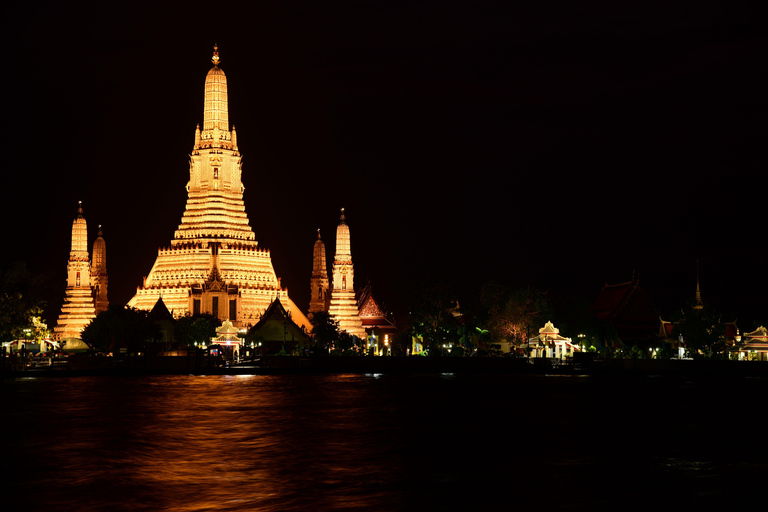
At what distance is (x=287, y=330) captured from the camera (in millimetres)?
95312

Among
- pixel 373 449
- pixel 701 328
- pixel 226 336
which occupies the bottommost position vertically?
Result: pixel 373 449

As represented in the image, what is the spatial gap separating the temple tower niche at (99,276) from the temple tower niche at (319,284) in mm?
18315

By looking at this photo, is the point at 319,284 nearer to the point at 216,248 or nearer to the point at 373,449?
the point at 216,248

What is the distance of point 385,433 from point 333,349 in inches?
2259

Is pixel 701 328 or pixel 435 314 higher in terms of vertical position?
pixel 435 314

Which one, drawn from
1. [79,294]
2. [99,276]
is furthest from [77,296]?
[99,276]

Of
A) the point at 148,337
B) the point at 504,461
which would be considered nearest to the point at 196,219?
→ the point at 148,337

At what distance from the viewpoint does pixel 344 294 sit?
105 metres

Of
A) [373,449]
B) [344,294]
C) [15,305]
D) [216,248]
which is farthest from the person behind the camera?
[344,294]

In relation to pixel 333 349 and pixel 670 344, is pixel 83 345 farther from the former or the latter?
pixel 670 344

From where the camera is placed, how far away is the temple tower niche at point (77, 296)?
337 ft

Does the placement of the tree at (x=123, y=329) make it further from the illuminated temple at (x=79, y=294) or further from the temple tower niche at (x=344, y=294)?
the temple tower niche at (x=344, y=294)

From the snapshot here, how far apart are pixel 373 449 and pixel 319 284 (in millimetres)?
75204

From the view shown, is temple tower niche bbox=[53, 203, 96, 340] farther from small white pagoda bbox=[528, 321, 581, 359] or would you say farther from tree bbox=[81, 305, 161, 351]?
small white pagoda bbox=[528, 321, 581, 359]
